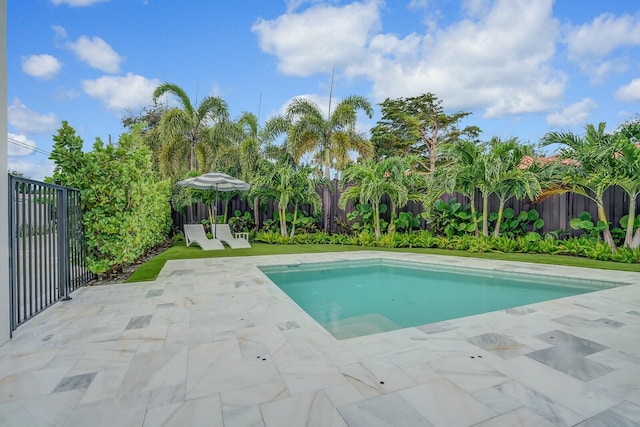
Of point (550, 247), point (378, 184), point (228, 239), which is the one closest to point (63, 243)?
point (228, 239)

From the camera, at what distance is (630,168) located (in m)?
6.95

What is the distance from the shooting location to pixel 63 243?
4312 millimetres

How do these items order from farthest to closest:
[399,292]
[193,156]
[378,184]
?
[193,156] → [378,184] → [399,292]

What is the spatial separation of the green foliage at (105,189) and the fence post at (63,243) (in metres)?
0.73

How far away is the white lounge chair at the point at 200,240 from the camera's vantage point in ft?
30.7

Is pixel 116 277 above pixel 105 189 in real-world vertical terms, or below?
below

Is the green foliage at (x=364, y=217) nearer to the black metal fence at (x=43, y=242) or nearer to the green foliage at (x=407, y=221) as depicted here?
the green foliage at (x=407, y=221)

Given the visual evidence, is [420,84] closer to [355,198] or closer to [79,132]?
[355,198]

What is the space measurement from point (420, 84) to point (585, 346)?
23294 mm

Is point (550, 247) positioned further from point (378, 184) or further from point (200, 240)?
point (200, 240)

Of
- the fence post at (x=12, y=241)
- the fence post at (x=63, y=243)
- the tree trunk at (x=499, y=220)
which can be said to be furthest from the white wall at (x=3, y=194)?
the tree trunk at (x=499, y=220)

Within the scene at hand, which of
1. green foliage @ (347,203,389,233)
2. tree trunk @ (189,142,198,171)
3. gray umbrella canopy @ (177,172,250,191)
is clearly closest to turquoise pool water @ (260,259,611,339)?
green foliage @ (347,203,389,233)

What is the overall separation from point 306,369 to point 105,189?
452 cm

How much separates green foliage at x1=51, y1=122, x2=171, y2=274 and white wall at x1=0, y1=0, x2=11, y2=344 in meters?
2.22
